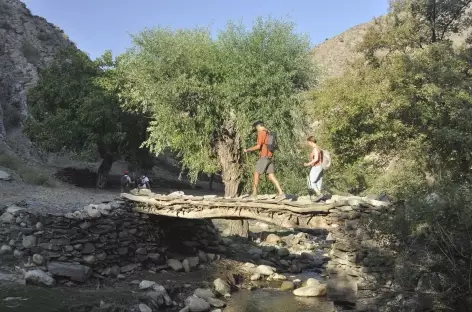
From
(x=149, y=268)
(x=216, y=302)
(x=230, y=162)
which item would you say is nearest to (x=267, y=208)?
(x=216, y=302)

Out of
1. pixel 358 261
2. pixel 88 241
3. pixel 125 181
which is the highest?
pixel 125 181

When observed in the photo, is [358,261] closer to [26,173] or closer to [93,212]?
[93,212]

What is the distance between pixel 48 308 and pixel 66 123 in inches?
732

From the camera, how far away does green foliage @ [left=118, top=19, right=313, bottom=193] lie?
18.5 meters

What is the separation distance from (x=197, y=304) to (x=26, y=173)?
1486 cm

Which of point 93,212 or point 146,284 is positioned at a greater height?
point 93,212

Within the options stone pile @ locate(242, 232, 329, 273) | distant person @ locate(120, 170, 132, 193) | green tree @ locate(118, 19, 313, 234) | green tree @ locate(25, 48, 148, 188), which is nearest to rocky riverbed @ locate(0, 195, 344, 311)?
stone pile @ locate(242, 232, 329, 273)

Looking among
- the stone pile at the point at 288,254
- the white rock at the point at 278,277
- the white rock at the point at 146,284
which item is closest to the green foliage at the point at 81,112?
the stone pile at the point at 288,254

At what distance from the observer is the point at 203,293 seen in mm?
13211

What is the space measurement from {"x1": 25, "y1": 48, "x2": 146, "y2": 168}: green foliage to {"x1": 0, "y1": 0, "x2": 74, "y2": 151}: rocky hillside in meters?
4.49

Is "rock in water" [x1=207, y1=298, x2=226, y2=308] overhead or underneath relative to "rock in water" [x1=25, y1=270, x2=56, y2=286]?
underneath

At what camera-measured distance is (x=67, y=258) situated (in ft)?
44.0

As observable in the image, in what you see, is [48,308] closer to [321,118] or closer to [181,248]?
[181,248]

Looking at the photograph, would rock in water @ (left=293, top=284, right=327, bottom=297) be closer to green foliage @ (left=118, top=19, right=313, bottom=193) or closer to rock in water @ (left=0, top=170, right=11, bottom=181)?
green foliage @ (left=118, top=19, right=313, bottom=193)
